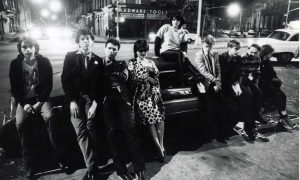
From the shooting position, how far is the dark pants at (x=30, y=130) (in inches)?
132

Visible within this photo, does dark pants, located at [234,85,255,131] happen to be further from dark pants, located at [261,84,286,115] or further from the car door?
the car door

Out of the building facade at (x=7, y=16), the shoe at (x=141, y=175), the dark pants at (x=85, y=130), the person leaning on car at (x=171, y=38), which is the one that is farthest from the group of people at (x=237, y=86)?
the building facade at (x=7, y=16)

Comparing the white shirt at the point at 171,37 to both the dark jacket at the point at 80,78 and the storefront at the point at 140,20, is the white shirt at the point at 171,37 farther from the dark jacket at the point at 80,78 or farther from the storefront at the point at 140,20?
the storefront at the point at 140,20

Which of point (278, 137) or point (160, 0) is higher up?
point (160, 0)

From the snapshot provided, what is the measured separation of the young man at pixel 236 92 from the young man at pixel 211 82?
11.8 inches

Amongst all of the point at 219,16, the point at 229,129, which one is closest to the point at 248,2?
the point at 219,16

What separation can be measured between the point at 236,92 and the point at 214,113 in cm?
67

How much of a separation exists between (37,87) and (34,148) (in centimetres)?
92

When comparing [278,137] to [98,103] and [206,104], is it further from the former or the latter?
[98,103]

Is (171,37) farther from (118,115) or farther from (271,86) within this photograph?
(118,115)

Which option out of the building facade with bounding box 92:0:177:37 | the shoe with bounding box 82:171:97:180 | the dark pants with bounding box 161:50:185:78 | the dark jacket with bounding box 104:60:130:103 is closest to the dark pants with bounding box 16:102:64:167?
the shoe with bounding box 82:171:97:180

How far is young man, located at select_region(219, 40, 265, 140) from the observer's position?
190 inches

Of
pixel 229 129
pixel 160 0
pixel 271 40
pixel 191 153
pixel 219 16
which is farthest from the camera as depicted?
pixel 219 16

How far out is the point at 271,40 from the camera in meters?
14.2
